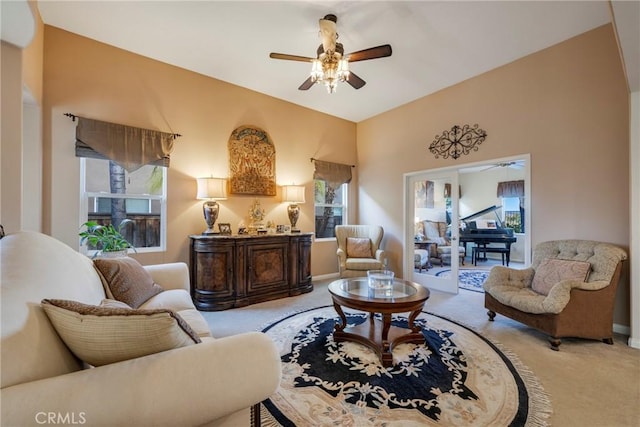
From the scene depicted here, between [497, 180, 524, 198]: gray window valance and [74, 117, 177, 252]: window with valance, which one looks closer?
[74, 117, 177, 252]: window with valance

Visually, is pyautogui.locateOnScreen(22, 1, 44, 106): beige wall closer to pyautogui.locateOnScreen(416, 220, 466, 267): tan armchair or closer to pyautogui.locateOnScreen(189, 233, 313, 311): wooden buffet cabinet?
pyautogui.locateOnScreen(189, 233, 313, 311): wooden buffet cabinet

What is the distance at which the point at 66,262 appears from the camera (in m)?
1.44

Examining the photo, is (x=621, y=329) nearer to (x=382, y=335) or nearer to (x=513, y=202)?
(x=382, y=335)

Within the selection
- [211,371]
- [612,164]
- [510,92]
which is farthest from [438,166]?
[211,371]

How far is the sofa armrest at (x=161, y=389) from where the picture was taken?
0.71 metres

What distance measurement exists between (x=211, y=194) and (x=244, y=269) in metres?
1.11

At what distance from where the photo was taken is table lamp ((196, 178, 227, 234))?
11.7ft

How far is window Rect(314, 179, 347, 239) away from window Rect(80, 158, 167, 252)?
2.59 meters

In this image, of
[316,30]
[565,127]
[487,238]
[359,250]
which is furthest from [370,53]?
[487,238]

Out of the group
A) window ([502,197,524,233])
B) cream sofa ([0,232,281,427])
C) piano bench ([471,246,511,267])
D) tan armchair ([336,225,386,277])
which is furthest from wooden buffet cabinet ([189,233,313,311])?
window ([502,197,524,233])

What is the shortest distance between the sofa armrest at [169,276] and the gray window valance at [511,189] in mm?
8066

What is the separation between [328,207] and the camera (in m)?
5.30

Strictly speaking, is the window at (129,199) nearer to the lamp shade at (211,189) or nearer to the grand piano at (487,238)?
the lamp shade at (211,189)

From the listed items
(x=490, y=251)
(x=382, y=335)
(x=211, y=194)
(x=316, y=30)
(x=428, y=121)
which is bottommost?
(x=382, y=335)
